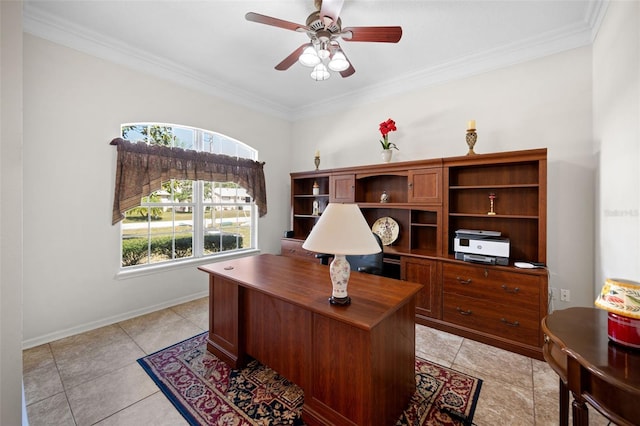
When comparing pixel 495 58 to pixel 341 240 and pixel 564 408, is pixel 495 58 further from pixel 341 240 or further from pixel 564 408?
pixel 564 408

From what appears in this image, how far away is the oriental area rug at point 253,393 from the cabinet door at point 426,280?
28.6 inches

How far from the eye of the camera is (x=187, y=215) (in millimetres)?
3576

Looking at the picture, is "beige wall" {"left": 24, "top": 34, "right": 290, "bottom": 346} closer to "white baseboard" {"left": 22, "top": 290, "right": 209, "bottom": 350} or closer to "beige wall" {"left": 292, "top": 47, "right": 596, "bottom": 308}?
"white baseboard" {"left": 22, "top": 290, "right": 209, "bottom": 350}

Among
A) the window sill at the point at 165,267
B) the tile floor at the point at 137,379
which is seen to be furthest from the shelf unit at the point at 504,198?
the window sill at the point at 165,267

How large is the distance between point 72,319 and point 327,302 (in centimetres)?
281

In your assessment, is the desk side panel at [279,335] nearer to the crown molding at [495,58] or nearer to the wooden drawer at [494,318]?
the wooden drawer at [494,318]

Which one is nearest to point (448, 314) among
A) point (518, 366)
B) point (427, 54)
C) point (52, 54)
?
point (518, 366)

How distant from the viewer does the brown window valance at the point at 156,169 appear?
2.85m

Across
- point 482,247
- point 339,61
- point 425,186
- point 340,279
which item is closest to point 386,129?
point 425,186

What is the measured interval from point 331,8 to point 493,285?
2.71 meters

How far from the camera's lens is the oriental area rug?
160cm

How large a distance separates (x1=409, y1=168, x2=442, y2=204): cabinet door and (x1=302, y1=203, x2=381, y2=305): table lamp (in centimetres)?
181

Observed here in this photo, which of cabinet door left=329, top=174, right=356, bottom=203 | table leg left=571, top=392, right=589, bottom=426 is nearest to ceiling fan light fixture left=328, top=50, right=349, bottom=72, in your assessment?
cabinet door left=329, top=174, right=356, bottom=203

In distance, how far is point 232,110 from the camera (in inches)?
154
